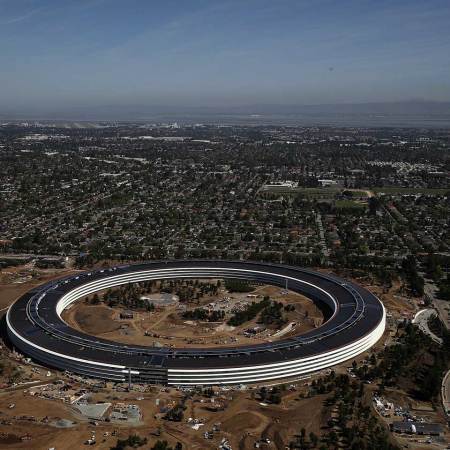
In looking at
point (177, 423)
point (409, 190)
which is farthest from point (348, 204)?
point (177, 423)

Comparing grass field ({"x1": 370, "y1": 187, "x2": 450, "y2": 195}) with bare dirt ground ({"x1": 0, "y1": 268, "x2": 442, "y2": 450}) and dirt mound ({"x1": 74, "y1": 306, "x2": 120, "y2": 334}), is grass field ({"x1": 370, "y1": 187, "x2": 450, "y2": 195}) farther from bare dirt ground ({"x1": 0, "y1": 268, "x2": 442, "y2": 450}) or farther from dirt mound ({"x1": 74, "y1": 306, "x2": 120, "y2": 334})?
bare dirt ground ({"x1": 0, "y1": 268, "x2": 442, "y2": 450})

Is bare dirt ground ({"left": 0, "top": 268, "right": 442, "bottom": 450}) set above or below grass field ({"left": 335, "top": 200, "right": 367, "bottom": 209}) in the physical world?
below

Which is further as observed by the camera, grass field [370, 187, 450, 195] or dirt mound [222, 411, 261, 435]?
grass field [370, 187, 450, 195]

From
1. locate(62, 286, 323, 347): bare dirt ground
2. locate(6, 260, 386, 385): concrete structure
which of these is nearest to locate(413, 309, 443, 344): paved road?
locate(6, 260, 386, 385): concrete structure

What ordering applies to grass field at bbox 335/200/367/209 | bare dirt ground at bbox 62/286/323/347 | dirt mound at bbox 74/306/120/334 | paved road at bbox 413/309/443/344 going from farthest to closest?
1. grass field at bbox 335/200/367/209
2. dirt mound at bbox 74/306/120/334
3. paved road at bbox 413/309/443/344
4. bare dirt ground at bbox 62/286/323/347

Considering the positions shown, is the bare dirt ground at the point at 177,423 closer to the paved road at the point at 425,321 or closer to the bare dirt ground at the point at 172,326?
the bare dirt ground at the point at 172,326

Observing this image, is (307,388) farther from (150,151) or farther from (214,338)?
(150,151)
